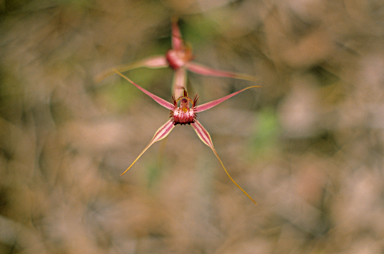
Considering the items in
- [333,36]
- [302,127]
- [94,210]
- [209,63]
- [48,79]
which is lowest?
[94,210]

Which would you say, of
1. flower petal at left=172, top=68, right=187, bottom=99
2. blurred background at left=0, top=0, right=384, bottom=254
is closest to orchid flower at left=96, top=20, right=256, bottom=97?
flower petal at left=172, top=68, right=187, bottom=99

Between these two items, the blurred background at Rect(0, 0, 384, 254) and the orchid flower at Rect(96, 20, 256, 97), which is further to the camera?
the blurred background at Rect(0, 0, 384, 254)

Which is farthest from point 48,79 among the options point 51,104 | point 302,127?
point 302,127

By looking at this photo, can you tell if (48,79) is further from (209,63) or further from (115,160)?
(209,63)

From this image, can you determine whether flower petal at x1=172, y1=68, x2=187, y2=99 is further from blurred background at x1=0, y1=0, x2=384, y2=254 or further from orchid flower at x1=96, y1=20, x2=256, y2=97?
blurred background at x1=0, y1=0, x2=384, y2=254

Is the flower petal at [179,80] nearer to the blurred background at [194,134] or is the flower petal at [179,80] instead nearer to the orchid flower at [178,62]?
the orchid flower at [178,62]

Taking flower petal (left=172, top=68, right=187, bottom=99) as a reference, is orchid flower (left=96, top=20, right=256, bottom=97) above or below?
above

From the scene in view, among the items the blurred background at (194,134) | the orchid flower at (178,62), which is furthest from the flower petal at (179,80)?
the blurred background at (194,134)

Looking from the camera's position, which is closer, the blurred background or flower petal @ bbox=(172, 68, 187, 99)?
flower petal @ bbox=(172, 68, 187, 99)
